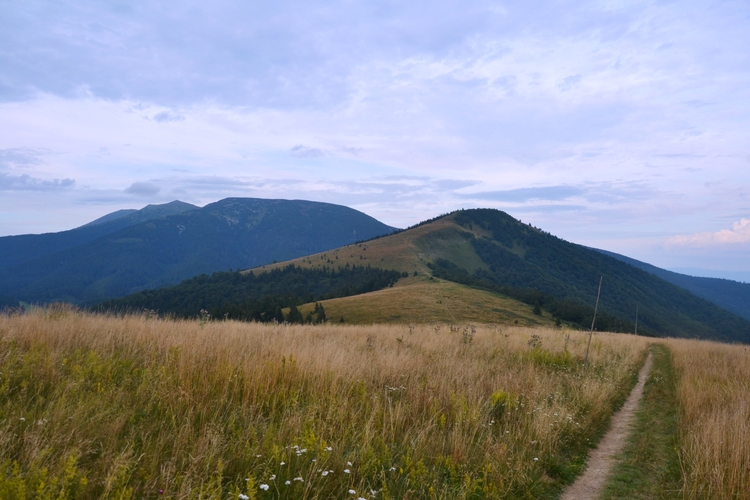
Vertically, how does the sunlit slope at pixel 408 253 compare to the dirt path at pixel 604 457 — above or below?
above

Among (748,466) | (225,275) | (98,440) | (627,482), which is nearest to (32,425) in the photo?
(98,440)

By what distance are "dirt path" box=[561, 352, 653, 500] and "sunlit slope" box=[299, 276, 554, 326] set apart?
116 ft

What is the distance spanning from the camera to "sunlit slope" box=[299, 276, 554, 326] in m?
47.9

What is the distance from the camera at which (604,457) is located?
5.75m

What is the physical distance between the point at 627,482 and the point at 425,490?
9.12 feet

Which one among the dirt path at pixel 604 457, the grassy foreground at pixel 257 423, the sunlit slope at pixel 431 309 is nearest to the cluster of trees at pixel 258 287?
the sunlit slope at pixel 431 309

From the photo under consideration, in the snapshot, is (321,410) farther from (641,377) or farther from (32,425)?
(641,377)

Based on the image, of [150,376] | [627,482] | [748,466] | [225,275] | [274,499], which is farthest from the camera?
[225,275]

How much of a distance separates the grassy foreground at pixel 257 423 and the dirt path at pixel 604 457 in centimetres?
15

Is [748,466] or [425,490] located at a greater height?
[748,466]

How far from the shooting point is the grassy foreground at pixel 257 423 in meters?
3.35

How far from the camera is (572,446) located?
594 cm

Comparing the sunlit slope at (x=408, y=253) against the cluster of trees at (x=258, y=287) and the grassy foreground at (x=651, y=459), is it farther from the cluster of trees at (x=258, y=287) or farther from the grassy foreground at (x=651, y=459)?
the grassy foreground at (x=651, y=459)

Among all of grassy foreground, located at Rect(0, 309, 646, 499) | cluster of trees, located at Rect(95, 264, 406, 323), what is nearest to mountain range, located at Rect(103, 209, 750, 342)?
cluster of trees, located at Rect(95, 264, 406, 323)
